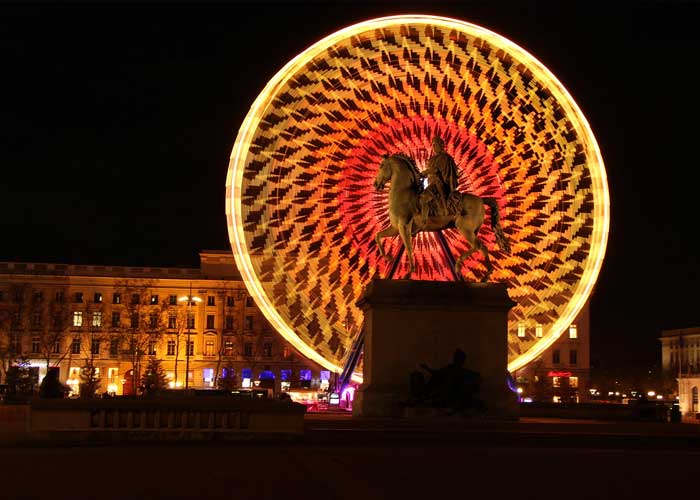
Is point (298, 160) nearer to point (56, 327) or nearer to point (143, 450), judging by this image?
point (143, 450)

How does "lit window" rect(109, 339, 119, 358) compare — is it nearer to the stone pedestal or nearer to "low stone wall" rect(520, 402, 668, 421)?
Answer: "low stone wall" rect(520, 402, 668, 421)

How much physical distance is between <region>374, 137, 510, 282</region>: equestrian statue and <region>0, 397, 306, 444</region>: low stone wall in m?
10.2

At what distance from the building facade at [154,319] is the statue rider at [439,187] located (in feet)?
248

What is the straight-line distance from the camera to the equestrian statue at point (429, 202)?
34.5 meters

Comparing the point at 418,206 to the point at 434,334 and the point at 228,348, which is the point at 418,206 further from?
the point at 228,348

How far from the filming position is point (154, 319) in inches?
4331

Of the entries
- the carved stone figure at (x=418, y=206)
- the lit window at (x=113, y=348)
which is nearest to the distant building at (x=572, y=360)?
the lit window at (x=113, y=348)

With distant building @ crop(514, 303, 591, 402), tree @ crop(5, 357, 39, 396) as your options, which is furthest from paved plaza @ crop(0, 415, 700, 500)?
distant building @ crop(514, 303, 591, 402)

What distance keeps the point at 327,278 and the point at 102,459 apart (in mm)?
20261

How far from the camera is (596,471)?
1970 cm

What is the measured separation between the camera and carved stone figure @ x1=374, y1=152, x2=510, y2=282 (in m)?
34.5

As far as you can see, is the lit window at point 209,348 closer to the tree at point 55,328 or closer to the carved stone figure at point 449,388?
the tree at point 55,328

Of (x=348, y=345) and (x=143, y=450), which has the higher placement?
(x=348, y=345)

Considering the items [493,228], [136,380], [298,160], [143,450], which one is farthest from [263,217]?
[136,380]
